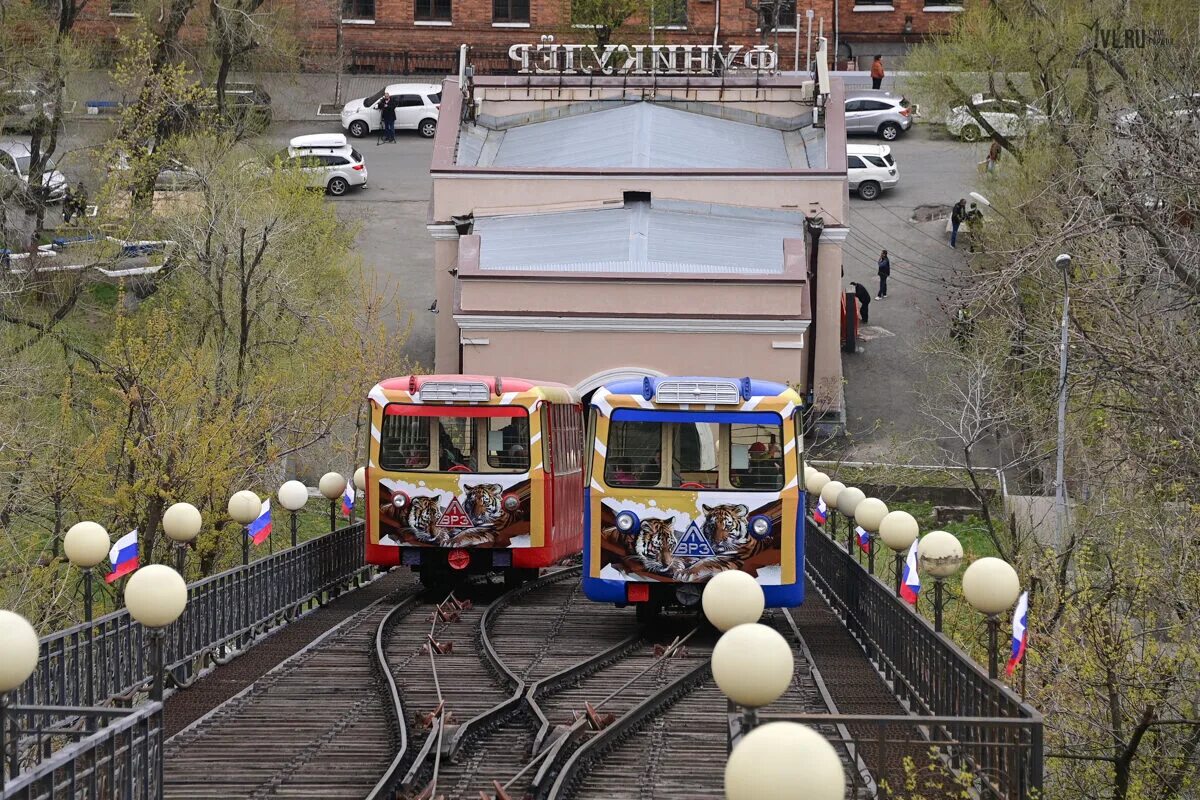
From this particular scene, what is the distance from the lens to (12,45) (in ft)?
164

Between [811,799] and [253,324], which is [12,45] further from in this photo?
[811,799]

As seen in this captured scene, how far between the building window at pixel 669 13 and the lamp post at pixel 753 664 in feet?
215

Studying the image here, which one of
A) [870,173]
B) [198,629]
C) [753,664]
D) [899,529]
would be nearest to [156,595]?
[753,664]

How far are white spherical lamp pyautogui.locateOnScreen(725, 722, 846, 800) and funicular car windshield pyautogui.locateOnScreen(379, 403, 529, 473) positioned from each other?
15.1 metres

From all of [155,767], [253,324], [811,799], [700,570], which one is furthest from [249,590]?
[253,324]

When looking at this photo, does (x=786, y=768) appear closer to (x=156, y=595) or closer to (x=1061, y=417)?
(x=156, y=595)

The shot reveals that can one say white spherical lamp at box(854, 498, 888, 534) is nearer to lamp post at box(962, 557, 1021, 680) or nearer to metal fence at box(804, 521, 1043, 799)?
metal fence at box(804, 521, 1043, 799)

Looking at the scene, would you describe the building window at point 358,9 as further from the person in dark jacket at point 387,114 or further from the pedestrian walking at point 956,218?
the pedestrian walking at point 956,218

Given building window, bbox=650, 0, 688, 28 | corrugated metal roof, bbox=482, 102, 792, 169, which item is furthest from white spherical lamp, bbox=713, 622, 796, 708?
building window, bbox=650, 0, 688, 28

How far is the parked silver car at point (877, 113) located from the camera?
69812 millimetres

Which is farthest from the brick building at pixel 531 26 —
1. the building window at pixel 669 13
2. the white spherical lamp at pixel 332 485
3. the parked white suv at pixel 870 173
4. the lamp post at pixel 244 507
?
the lamp post at pixel 244 507

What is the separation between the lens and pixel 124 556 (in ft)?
52.4

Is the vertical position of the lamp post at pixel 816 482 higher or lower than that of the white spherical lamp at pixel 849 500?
lower

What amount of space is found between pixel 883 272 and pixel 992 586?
44.3 m
